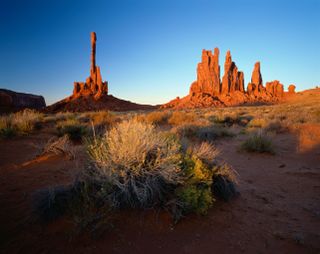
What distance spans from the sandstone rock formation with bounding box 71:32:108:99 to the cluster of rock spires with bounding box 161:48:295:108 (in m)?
20.1

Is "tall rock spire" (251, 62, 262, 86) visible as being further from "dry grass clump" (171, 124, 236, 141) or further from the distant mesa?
"dry grass clump" (171, 124, 236, 141)

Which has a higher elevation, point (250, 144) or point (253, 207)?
point (250, 144)

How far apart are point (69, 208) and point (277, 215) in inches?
119

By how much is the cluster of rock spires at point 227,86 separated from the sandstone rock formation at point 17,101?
34.9 m

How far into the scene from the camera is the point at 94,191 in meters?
2.62

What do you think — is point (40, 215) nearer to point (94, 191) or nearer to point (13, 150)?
point (94, 191)

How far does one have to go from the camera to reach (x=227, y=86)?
66688mm

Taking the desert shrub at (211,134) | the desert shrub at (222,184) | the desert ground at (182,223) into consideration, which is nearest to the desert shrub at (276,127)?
the desert shrub at (211,134)

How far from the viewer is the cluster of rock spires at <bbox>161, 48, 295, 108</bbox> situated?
63375mm

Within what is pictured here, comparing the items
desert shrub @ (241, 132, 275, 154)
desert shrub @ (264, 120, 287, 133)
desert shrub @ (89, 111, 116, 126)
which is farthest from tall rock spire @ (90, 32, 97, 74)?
desert shrub @ (241, 132, 275, 154)

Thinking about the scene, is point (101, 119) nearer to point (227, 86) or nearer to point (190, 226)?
Answer: point (190, 226)

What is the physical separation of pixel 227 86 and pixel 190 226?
229 feet

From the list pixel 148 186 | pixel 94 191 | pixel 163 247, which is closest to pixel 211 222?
pixel 163 247

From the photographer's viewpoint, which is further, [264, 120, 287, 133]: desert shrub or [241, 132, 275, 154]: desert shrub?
[264, 120, 287, 133]: desert shrub
